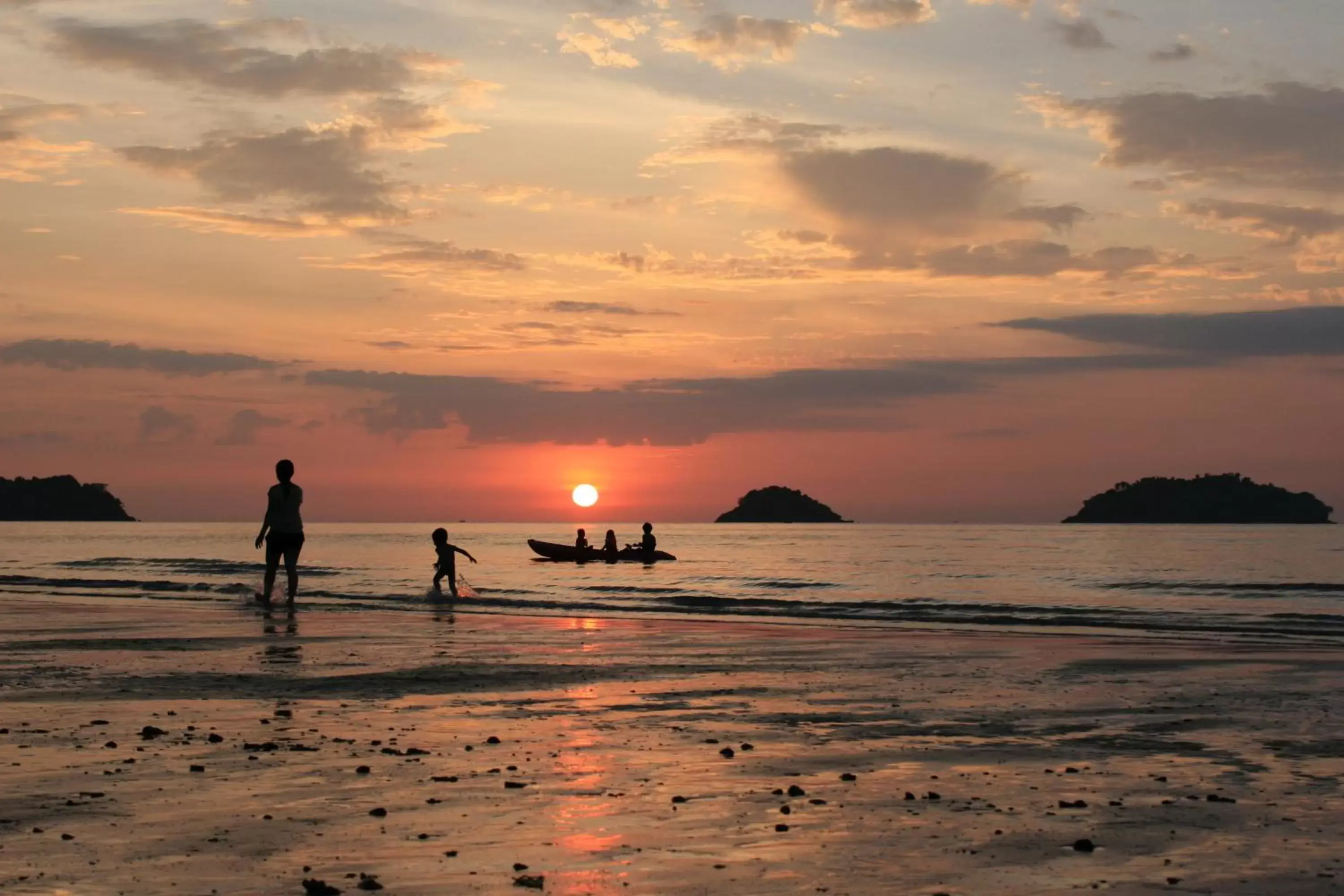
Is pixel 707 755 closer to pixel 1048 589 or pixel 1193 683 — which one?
pixel 1193 683

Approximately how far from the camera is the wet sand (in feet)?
19.7

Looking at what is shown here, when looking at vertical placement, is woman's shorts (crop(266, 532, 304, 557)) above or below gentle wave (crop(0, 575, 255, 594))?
above

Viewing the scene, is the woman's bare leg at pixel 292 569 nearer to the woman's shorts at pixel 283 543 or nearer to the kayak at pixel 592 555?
the woman's shorts at pixel 283 543

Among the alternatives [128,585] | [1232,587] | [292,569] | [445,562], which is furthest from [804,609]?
[1232,587]

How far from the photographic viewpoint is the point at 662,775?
8.46 meters

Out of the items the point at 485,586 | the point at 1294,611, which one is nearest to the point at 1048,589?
the point at 1294,611

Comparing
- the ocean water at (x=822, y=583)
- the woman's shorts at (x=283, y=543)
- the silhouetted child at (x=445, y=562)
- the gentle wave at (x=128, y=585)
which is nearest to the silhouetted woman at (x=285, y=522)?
the woman's shorts at (x=283, y=543)

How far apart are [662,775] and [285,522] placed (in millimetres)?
17661

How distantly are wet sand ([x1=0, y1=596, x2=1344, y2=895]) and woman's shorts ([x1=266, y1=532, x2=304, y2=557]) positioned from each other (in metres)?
7.84

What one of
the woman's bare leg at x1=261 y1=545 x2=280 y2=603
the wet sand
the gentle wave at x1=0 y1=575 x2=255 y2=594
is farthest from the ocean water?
the wet sand

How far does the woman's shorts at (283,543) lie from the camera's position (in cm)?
2484

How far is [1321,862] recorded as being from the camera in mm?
6219

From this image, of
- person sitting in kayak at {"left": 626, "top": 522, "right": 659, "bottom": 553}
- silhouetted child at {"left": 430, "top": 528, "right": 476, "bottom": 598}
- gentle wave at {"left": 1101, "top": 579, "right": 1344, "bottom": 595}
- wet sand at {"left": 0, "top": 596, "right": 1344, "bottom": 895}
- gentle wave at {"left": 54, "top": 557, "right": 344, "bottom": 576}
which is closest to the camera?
wet sand at {"left": 0, "top": 596, "right": 1344, "bottom": 895}

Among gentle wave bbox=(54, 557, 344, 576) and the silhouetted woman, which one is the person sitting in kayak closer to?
gentle wave bbox=(54, 557, 344, 576)
